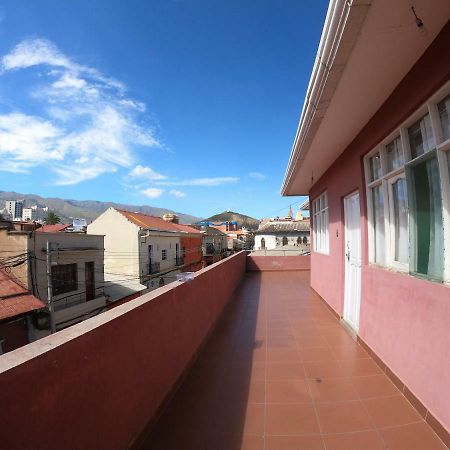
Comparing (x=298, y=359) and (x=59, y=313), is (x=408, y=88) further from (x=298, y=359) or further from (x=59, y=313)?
(x=59, y=313)

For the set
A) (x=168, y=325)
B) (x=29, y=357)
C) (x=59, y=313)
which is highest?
(x=29, y=357)

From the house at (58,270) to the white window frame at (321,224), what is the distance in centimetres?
999

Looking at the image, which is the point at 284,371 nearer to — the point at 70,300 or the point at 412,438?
the point at 412,438

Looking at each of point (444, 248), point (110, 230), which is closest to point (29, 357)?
point (444, 248)

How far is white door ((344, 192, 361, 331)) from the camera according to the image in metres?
4.62

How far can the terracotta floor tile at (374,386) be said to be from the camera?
2.90 metres

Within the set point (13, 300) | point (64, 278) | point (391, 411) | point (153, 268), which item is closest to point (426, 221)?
point (391, 411)

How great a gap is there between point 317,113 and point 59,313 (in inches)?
569

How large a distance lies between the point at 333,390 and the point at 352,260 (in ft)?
7.79

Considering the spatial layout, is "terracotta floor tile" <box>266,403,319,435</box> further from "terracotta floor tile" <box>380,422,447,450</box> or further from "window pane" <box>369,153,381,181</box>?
"window pane" <box>369,153,381,181</box>

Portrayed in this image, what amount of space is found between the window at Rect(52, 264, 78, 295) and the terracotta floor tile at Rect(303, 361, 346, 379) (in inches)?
535

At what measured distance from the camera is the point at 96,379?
182 cm

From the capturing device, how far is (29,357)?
1.38 meters

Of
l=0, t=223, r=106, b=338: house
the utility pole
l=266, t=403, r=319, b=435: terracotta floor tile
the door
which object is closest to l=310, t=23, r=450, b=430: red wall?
l=266, t=403, r=319, b=435: terracotta floor tile
